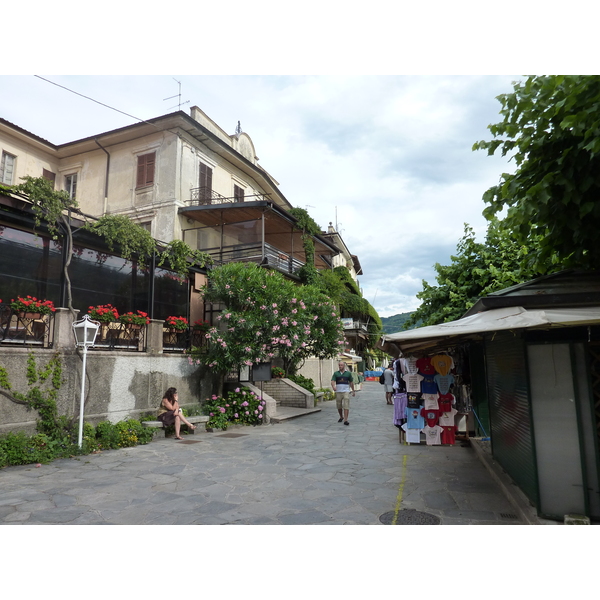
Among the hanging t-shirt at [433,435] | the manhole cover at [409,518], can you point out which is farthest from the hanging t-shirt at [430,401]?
the manhole cover at [409,518]

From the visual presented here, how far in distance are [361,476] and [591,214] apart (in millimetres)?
5084

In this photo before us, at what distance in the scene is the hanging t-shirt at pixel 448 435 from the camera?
257 inches

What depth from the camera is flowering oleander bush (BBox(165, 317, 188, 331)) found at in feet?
43.2

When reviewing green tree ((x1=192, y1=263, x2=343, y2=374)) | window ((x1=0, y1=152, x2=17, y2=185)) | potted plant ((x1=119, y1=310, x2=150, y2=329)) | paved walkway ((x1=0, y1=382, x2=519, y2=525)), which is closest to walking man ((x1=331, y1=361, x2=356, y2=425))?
green tree ((x1=192, y1=263, x2=343, y2=374))

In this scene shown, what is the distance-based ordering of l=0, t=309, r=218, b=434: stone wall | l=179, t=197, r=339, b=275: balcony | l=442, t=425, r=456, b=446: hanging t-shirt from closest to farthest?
l=442, t=425, r=456, b=446: hanging t-shirt, l=0, t=309, r=218, b=434: stone wall, l=179, t=197, r=339, b=275: balcony

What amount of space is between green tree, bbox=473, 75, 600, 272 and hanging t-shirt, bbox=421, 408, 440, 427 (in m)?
2.83

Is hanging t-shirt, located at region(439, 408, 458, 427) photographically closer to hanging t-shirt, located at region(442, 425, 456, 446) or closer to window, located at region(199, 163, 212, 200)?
hanging t-shirt, located at region(442, 425, 456, 446)

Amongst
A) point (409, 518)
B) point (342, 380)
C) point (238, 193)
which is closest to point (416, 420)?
point (409, 518)

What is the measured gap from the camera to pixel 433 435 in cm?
667

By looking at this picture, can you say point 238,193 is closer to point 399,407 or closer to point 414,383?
point 399,407

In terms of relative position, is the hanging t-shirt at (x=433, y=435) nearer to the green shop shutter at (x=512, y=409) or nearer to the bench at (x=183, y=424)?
the green shop shutter at (x=512, y=409)

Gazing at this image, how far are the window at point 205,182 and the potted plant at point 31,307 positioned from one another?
35.1ft

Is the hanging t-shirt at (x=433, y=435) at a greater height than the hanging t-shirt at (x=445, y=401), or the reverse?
the hanging t-shirt at (x=445, y=401)

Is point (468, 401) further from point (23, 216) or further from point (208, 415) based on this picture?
point (23, 216)
